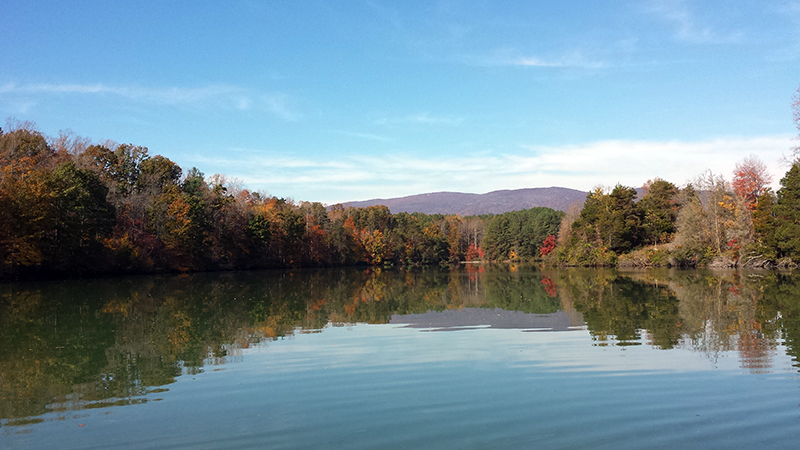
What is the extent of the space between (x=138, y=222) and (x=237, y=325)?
151ft

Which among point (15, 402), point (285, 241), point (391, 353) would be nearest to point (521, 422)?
point (391, 353)

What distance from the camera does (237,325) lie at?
1516 cm

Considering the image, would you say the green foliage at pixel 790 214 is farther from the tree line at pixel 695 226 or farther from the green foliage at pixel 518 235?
the green foliage at pixel 518 235

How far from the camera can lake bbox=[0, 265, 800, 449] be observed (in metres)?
5.71

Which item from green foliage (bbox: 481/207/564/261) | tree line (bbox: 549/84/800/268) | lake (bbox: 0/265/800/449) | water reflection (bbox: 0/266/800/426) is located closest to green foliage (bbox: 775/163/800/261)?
tree line (bbox: 549/84/800/268)

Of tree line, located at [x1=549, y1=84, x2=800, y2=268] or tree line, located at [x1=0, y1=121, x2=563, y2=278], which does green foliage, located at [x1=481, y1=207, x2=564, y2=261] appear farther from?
tree line, located at [x1=549, y1=84, x2=800, y2=268]

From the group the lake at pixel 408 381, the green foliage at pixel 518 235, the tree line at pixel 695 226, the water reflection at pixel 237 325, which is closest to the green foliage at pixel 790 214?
the tree line at pixel 695 226

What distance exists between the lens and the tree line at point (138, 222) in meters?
39.8

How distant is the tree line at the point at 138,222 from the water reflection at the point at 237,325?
1736cm

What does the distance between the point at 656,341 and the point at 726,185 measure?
52.6 m

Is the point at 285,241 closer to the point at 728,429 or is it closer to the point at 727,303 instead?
the point at 727,303

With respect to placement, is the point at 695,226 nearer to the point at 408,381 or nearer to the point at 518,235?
the point at 408,381

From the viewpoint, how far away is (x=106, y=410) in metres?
6.80

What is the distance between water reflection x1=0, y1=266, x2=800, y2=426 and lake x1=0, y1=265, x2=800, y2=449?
0.23 ft
